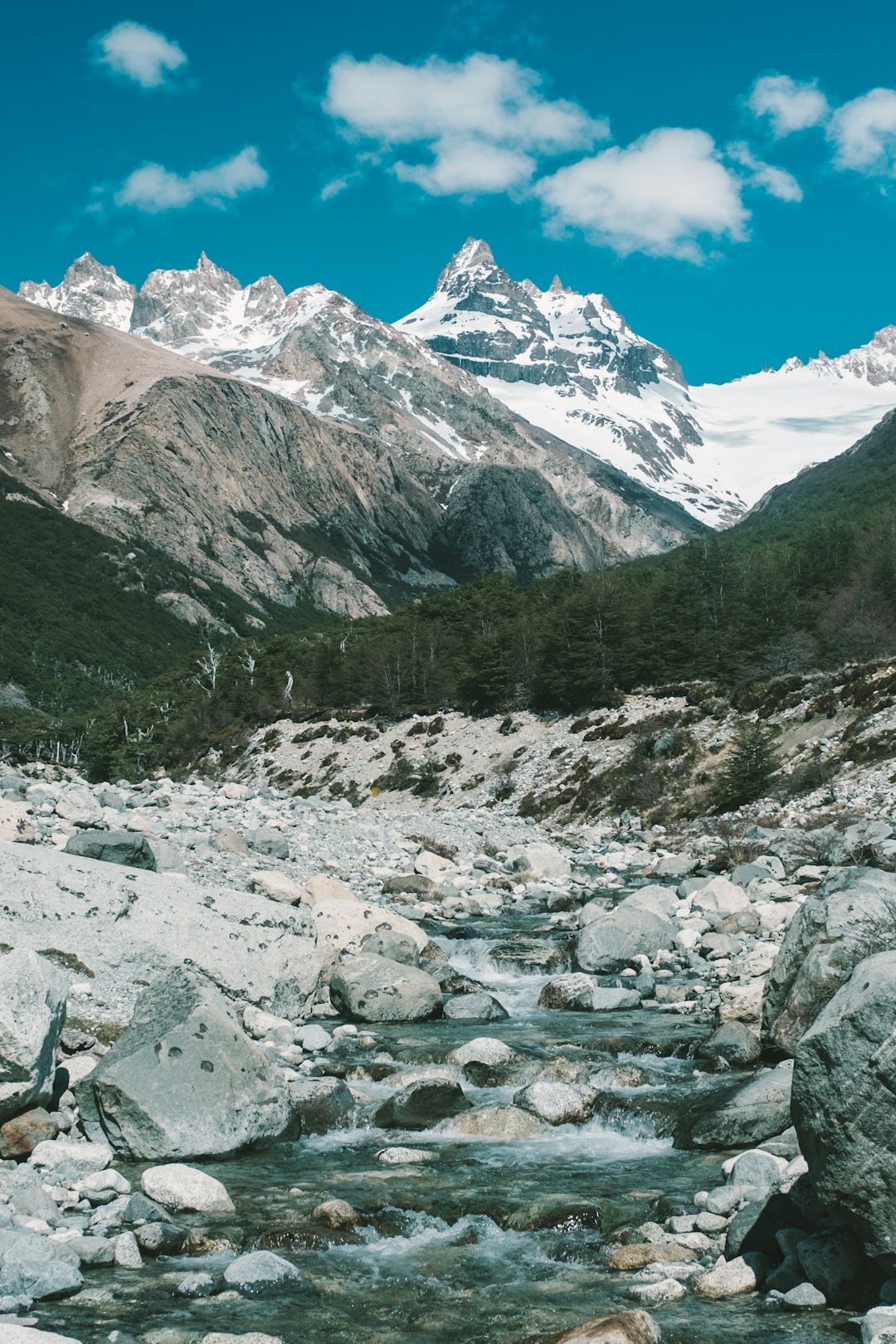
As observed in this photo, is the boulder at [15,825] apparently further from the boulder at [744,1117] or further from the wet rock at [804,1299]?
the wet rock at [804,1299]

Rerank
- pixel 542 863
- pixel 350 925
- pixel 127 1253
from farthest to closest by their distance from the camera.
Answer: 1. pixel 542 863
2. pixel 350 925
3. pixel 127 1253

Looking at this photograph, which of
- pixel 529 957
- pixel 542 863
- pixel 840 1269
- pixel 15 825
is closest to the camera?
pixel 840 1269

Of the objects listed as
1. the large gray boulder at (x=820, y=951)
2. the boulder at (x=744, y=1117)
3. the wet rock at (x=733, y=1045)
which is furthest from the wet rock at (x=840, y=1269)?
the wet rock at (x=733, y=1045)

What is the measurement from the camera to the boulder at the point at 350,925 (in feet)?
65.1

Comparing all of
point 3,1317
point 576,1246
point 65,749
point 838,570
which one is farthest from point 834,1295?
point 65,749

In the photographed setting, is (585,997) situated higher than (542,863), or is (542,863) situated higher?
(542,863)

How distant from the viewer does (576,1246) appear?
899 centimetres

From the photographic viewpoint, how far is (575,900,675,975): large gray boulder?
2048 cm

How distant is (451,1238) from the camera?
929 cm

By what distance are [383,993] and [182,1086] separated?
21.2 feet

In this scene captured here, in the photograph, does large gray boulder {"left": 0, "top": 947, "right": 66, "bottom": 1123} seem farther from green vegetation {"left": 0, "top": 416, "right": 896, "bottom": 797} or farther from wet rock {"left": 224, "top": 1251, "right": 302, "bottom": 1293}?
green vegetation {"left": 0, "top": 416, "right": 896, "bottom": 797}

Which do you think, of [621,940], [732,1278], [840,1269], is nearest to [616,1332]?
[732,1278]

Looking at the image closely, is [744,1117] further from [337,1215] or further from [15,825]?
[15,825]

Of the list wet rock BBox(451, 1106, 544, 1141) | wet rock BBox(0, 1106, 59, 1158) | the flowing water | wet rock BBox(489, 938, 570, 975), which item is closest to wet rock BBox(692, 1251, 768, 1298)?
the flowing water
